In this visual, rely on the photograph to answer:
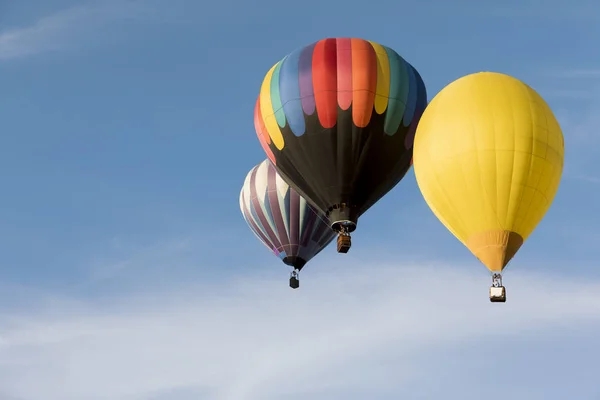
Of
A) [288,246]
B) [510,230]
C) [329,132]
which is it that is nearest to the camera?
[510,230]

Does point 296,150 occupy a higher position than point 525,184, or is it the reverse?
point 296,150

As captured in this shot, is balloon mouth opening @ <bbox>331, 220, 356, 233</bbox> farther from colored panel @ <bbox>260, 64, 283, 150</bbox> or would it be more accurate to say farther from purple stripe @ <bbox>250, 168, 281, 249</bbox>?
purple stripe @ <bbox>250, 168, 281, 249</bbox>

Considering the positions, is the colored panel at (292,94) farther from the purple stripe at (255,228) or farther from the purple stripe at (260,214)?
the purple stripe at (255,228)

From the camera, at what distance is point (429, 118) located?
1312 inches

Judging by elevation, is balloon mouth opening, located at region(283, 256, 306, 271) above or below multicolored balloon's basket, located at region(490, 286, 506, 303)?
above

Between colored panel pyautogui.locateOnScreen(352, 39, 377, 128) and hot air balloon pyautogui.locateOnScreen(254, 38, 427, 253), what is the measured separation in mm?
27

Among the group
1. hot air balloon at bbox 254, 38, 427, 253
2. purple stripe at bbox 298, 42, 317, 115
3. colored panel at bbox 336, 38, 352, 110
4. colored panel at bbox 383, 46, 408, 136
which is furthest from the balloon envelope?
colored panel at bbox 336, 38, 352, 110

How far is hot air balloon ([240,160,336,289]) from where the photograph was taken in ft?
146

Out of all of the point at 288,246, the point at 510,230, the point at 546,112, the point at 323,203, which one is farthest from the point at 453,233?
the point at 288,246

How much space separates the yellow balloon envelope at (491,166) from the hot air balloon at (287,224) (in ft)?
38.0

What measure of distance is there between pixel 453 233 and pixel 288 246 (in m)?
12.4

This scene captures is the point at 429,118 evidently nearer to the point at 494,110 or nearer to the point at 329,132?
the point at 494,110

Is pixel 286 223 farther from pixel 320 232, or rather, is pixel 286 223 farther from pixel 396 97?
pixel 396 97

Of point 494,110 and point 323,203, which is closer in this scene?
point 494,110
